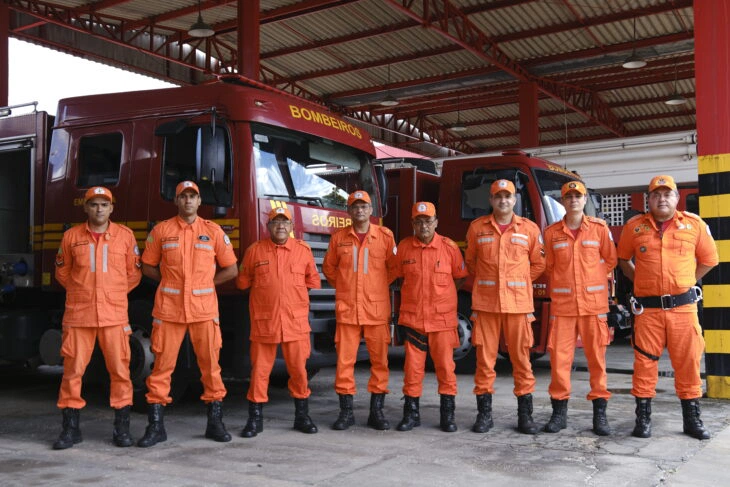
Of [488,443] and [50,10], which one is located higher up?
[50,10]

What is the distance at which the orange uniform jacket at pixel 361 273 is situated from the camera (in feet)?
17.7

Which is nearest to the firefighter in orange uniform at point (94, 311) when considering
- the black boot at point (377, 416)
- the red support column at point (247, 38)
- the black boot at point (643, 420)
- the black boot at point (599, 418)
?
the black boot at point (377, 416)

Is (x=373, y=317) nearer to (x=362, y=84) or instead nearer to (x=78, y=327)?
(x=78, y=327)

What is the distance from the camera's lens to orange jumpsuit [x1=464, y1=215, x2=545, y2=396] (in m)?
5.20

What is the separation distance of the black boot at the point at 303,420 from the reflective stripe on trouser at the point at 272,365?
56 millimetres

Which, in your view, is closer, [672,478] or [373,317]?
[672,478]

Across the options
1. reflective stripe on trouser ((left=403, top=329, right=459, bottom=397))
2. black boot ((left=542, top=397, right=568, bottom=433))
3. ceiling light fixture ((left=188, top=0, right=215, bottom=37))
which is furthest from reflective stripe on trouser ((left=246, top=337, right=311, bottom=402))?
ceiling light fixture ((left=188, top=0, right=215, bottom=37))

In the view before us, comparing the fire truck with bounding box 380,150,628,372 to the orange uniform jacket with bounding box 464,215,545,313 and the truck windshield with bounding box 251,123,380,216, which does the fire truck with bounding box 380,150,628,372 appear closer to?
the truck windshield with bounding box 251,123,380,216

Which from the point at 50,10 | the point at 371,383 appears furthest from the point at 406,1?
the point at 371,383

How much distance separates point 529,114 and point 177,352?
14713 mm

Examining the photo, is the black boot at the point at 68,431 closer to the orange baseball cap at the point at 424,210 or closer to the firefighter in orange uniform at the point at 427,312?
the firefighter in orange uniform at the point at 427,312

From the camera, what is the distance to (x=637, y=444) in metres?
4.77

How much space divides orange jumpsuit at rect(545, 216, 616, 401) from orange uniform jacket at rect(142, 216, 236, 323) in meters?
2.33

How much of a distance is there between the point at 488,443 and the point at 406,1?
1058cm
